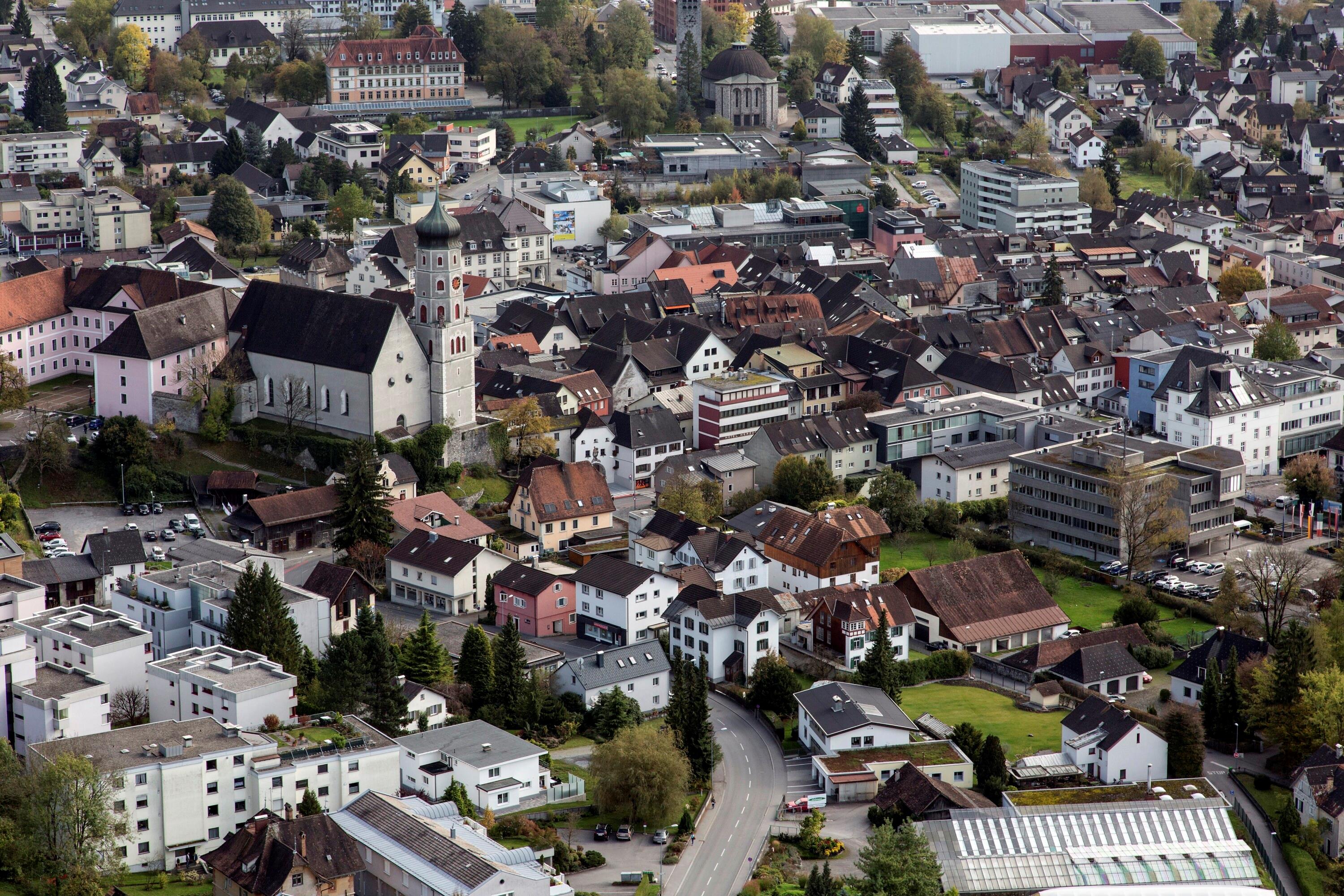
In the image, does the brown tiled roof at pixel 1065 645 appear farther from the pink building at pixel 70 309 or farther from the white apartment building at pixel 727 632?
the pink building at pixel 70 309

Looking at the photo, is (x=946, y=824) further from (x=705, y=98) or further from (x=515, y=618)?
(x=705, y=98)

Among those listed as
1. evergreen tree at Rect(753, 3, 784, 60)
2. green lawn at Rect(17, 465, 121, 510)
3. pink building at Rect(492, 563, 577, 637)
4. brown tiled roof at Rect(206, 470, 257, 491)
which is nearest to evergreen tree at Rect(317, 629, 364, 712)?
pink building at Rect(492, 563, 577, 637)

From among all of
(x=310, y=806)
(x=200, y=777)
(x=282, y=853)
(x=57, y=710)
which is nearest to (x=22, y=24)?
(x=57, y=710)

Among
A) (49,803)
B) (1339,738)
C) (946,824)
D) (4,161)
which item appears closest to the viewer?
(49,803)

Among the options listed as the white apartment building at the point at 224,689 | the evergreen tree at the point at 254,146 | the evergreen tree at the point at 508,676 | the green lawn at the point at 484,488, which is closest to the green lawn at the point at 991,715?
the evergreen tree at the point at 508,676

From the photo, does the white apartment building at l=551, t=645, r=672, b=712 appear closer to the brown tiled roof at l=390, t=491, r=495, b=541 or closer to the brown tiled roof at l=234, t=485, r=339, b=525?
the brown tiled roof at l=390, t=491, r=495, b=541

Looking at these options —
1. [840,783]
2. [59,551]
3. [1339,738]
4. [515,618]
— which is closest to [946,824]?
[840,783]
